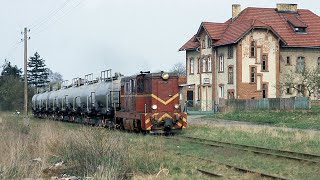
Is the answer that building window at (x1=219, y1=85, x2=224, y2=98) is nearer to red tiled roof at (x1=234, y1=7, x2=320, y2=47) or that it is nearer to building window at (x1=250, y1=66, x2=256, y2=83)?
building window at (x1=250, y1=66, x2=256, y2=83)

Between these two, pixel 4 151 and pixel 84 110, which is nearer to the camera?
pixel 4 151

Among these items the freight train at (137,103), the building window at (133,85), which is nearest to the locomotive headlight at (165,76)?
the freight train at (137,103)

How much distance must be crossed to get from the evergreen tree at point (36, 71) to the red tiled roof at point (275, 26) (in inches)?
2437

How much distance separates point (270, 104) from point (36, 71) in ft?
254

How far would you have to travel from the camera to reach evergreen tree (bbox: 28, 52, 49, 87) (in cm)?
11850

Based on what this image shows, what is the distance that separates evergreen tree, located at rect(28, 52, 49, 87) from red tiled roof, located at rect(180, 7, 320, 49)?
203ft

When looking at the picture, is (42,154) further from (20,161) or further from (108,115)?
(108,115)

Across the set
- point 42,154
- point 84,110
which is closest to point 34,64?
point 84,110

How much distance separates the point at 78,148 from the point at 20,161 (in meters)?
1.59

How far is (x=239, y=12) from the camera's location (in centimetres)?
6681

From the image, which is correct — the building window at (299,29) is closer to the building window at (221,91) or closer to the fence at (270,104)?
the building window at (221,91)

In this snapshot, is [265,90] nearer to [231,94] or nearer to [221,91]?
[231,94]

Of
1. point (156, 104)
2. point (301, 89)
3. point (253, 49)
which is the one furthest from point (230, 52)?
point (156, 104)

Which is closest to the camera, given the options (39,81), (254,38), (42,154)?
(42,154)
